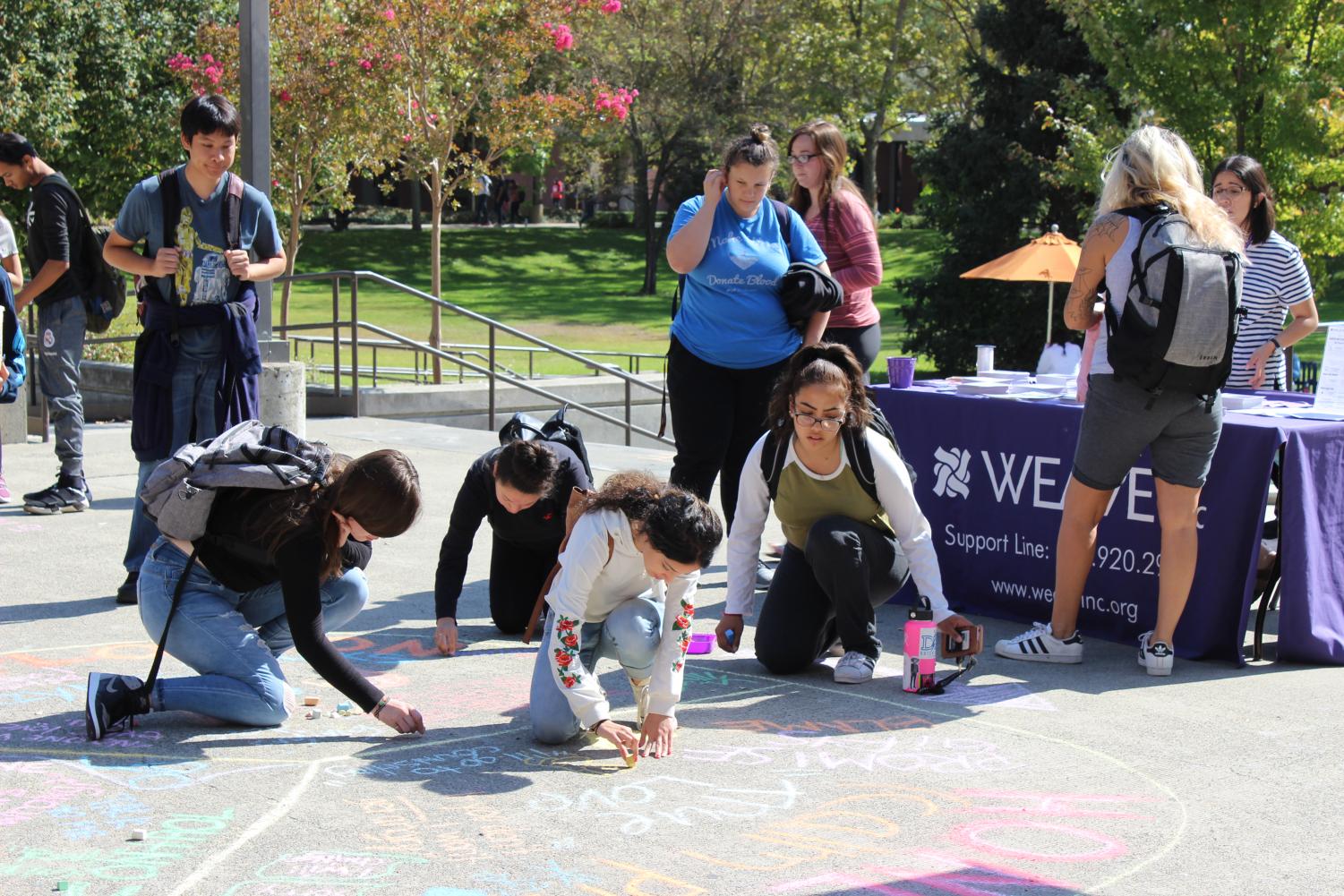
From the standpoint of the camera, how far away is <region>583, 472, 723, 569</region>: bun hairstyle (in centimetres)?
383

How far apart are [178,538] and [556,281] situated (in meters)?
30.6

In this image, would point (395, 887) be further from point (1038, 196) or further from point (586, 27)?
point (586, 27)

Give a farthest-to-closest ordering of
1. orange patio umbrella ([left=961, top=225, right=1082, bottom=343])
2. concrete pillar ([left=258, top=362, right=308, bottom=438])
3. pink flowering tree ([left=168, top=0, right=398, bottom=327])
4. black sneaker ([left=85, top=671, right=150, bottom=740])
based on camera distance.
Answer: pink flowering tree ([left=168, top=0, right=398, bottom=327]) < orange patio umbrella ([left=961, top=225, right=1082, bottom=343]) < concrete pillar ([left=258, top=362, right=308, bottom=438]) < black sneaker ([left=85, top=671, right=150, bottom=740])

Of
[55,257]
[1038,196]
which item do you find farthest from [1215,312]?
[1038,196]

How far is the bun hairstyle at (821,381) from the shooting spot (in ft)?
15.5

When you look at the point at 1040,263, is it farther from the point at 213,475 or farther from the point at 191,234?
the point at 213,475

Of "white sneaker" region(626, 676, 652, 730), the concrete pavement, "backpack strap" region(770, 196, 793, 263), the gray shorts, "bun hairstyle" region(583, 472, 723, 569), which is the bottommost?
the concrete pavement

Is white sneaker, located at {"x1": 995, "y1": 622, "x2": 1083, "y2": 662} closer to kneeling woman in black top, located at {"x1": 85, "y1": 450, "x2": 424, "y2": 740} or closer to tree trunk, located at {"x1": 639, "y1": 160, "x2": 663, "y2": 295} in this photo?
kneeling woman in black top, located at {"x1": 85, "y1": 450, "x2": 424, "y2": 740}

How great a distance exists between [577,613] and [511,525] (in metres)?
1.20

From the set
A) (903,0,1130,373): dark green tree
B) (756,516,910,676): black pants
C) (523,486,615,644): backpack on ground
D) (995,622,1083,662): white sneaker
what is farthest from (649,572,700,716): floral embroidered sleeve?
(903,0,1130,373): dark green tree

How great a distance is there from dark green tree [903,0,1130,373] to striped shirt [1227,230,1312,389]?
13.0 m

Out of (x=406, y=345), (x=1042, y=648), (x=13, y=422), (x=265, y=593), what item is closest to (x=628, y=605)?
(x=265, y=593)

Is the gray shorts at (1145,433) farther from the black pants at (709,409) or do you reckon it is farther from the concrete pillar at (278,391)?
the concrete pillar at (278,391)

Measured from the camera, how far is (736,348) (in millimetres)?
5926
